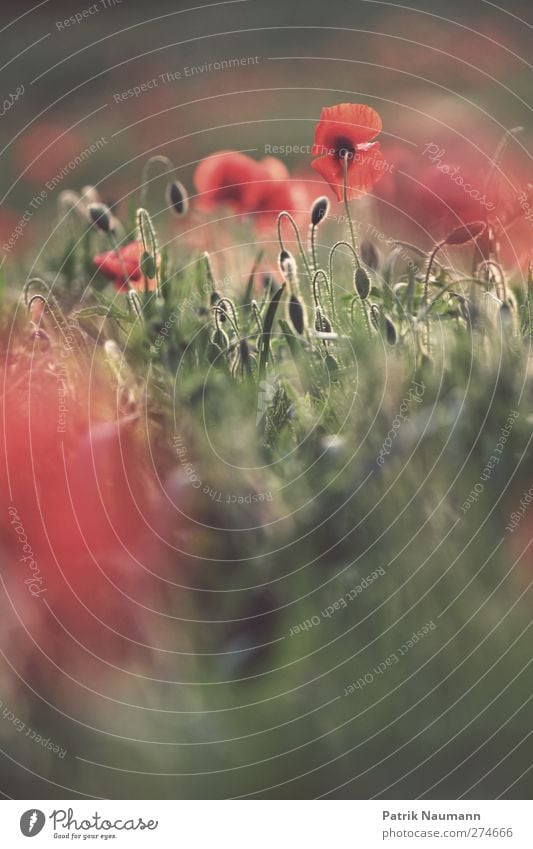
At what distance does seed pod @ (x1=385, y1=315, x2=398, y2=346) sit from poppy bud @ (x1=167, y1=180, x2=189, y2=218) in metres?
0.14

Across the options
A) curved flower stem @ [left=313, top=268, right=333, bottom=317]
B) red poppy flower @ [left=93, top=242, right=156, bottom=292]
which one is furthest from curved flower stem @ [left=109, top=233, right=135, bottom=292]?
curved flower stem @ [left=313, top=268, right=333, bottom=317]

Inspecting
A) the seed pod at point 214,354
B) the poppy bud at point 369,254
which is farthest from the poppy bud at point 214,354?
the poppy bud at point 369,254

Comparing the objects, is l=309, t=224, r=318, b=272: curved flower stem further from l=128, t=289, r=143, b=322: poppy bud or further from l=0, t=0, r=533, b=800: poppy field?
l=128, t=289, r=143, b=322: poppy bud

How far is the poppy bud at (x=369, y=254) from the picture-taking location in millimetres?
484

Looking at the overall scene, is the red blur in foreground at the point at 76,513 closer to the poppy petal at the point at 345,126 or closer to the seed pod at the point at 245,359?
the seed pod at the point at 245,359

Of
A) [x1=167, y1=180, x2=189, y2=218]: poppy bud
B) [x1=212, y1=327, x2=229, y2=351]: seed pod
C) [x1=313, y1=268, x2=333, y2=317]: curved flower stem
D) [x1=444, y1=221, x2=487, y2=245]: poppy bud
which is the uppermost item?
[x1=167, y1=180, x2=189, y2=218]: poppy bud

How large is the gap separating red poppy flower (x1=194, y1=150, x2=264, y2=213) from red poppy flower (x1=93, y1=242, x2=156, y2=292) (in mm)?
51

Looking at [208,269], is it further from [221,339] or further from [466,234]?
[466,234]

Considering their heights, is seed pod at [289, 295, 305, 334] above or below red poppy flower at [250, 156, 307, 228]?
below

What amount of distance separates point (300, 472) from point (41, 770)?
0.78ft

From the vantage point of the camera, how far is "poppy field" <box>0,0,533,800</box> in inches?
18.5

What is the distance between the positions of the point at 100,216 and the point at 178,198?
0.16 feet
